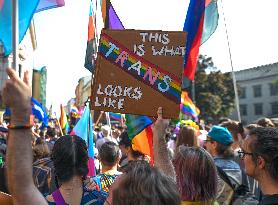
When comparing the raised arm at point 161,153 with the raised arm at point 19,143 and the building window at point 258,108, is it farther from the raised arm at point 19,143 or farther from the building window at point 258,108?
the building window at point 258,108

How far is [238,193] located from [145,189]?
1.95 m

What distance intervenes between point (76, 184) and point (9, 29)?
340cm

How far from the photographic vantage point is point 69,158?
106 inches

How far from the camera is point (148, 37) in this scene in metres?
3.56

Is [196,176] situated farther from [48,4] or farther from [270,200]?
[48,4]

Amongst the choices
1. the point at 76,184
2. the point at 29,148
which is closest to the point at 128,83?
the point at 76,184

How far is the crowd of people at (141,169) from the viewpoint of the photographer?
1545 millimetres

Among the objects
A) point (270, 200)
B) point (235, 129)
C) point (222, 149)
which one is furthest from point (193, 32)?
point (270, 200)

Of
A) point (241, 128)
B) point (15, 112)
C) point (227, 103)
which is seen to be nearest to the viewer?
point (15, 112)

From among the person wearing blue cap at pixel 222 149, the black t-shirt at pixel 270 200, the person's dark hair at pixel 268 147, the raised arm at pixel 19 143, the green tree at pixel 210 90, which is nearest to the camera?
the raised arm at pixel 19 143

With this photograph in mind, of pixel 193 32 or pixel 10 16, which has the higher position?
pixel 10 16

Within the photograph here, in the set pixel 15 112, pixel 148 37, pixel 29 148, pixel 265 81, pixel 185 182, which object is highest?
pixel 265 81

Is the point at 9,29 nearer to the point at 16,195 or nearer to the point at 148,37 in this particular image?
the point at 148,37

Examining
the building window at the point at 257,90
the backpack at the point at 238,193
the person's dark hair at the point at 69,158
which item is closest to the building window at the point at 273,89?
the building window at the point at 257,90
